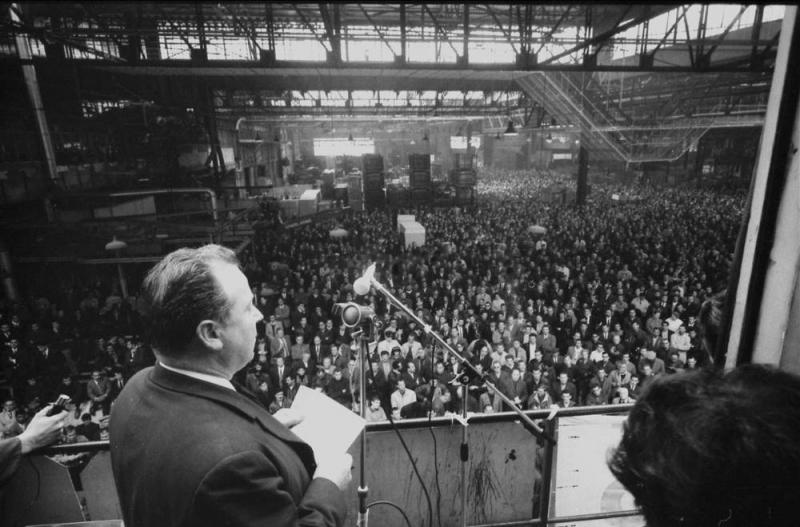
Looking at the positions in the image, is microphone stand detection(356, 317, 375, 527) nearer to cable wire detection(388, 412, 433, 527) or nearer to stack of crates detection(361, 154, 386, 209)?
cable wire detection(388, 412, 433, 527)

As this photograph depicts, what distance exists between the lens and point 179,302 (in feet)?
4.30

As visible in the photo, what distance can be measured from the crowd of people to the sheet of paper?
0.79m

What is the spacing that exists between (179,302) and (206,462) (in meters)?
0.45

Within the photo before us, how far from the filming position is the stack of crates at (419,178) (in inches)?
1061

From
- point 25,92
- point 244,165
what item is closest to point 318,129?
point 244,165

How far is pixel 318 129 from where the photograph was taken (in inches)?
1767

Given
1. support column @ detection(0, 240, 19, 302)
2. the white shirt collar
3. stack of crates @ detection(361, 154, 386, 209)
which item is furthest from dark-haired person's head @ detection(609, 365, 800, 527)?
stack of crates @ detection(361, 154, 386, 209)

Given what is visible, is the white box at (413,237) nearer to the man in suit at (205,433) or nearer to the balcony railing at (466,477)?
the balcony railing at (466,477)

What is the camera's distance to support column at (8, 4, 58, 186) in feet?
42.4

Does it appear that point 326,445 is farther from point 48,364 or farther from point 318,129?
point 318,129

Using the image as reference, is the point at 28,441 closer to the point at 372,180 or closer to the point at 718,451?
the point at 718,451

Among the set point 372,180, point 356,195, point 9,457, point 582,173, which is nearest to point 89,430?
point 9,457

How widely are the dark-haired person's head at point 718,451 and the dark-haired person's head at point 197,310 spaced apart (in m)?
1.10

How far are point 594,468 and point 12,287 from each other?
51.0 ft
